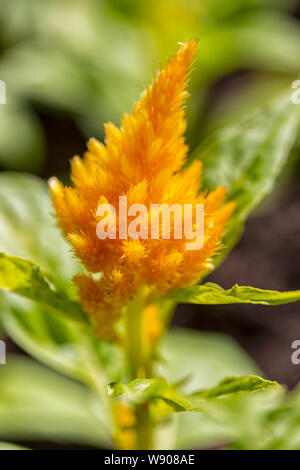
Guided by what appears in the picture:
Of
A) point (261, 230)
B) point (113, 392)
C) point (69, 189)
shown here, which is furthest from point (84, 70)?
point (113, 392)

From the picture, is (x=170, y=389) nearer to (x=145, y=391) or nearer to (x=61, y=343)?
(x=145, y=391)

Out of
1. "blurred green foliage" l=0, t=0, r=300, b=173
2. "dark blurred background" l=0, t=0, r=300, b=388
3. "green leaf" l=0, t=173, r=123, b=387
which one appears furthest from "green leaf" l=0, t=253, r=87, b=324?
"blurred green foliage" l=0, t=0, r=300, b=173

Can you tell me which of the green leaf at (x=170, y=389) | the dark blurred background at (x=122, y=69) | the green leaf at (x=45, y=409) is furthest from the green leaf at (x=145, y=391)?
the dark blurred background at (x=122, y=69)

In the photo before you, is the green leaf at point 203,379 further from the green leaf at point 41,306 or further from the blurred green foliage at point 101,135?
the green leaf at point 41,306

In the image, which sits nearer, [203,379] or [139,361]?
[139,361]

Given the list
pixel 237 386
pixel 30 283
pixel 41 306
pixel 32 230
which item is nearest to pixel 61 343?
pixel 41 306

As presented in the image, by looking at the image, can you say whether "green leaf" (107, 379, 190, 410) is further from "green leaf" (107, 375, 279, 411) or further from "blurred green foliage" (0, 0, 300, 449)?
"blurred green foliage" (0, 0, 300, 449)
